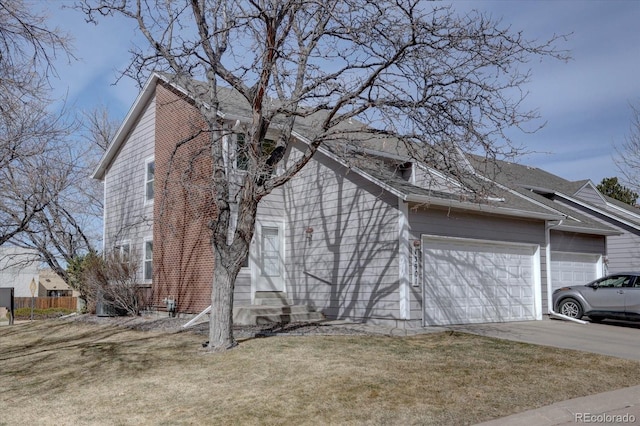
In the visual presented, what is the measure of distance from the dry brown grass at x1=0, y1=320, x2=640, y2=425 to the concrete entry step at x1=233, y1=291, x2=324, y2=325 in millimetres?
2344

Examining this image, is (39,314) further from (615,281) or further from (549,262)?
(615,281)

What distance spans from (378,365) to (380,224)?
17.7ft

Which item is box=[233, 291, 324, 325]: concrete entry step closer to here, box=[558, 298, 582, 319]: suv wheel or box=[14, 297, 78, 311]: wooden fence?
box=[558, 298, 582, 319]: suv wheel

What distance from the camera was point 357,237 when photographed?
50.1ft

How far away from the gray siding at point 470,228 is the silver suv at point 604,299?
0.64 m

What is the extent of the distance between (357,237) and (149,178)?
8218 millimetres

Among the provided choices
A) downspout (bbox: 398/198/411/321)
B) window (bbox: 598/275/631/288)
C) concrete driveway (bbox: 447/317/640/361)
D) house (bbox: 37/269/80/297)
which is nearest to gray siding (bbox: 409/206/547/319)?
downspout (bbox: 398/198/411/321)

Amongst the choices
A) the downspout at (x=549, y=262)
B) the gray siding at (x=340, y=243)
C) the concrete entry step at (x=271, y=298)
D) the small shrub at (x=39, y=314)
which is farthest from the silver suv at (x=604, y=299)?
the small shrub at (x=39, y=314)

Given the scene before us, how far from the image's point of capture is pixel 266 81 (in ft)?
36.7

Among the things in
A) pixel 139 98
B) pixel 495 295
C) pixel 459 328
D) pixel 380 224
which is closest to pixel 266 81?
pixel 380 224

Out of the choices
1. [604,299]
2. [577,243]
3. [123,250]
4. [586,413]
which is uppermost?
[577,243]

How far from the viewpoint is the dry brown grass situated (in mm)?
7547

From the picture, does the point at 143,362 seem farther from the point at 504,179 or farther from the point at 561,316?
the point at 504,179

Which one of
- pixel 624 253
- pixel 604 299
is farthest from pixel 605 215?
pixel 604 299
